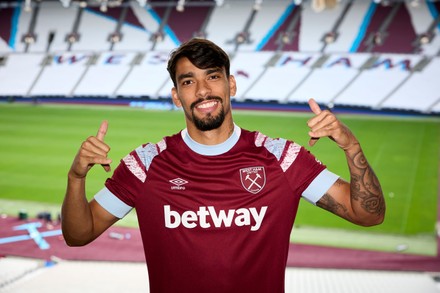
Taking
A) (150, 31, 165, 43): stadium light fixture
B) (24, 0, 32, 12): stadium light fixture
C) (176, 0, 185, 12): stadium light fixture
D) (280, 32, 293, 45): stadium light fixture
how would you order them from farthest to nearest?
(24, 0, 32, 12): stadium light fixture < (150, 31, 165, 43): stadium light fixture < (176, 0, 185, 12): stadium light fixture < (280, 32, 293, 45): stadium light fixture

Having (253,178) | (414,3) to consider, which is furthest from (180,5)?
(253,178)

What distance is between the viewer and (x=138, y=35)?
33156mm

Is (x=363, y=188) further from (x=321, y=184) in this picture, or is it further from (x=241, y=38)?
(x=241, y=38)

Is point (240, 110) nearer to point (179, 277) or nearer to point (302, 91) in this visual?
point (302, 91)

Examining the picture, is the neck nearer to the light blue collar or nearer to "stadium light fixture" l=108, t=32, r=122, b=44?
the light blue collar

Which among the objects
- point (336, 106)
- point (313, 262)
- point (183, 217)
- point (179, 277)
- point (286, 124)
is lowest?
point (179, 277)

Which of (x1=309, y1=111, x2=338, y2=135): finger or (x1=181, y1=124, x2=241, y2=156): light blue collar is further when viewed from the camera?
(x1=181, y1=124, x2=241, y2=156): light blue collar

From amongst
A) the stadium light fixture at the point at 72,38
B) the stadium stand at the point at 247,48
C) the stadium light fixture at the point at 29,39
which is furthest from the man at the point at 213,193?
the stadium light fixture at the point at 29,39

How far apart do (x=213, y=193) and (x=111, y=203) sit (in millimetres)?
602

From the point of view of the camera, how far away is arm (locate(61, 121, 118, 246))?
9.04 ft

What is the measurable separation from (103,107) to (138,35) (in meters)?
7.91

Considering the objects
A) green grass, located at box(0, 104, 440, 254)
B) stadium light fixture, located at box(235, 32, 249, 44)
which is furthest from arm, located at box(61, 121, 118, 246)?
stadium light fixture, located at box(235, 32, 249, 44)

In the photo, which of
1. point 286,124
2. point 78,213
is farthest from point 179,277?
point 286,124

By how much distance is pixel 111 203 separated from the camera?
9.60 feet
